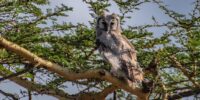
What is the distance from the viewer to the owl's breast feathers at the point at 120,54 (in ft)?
24.0

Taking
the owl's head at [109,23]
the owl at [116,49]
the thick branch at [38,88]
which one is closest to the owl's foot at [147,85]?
the owl at [116,49]

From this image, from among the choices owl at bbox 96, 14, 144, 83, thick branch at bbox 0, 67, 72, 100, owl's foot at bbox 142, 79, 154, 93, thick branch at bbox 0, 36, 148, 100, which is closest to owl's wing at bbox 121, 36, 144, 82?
owl at bbox 96, 14, 144, 83

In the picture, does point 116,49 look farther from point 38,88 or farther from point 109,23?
point 38,88

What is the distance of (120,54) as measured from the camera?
307 inches

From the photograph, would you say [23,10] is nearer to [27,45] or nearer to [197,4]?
[27,45]

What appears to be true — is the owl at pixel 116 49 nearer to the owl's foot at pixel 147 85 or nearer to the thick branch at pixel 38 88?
the owl's foot at pixel 147 85

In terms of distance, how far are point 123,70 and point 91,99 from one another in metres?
0.71

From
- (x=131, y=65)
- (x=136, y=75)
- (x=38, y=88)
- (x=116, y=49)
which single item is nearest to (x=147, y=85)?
(x=136, y=75)

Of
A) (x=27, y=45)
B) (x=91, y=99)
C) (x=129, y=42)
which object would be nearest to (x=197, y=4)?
(x=129, y=42)

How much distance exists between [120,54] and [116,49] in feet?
0.41

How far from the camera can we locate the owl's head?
26.9 ft

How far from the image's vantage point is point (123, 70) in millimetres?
7500

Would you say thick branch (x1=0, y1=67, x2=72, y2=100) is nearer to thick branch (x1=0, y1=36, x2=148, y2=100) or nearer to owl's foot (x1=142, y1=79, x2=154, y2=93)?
thick branch (x1=0, y1=36, x2=148, y2=100)

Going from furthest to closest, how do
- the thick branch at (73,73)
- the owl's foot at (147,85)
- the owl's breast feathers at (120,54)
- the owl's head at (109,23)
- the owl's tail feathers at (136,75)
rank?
the owl's head at (109,23), the owl's breast feathers at (120,54), the owl's tail feathers at (136,75), the thick branch at (73,73), the owl's foot at (147,85)
